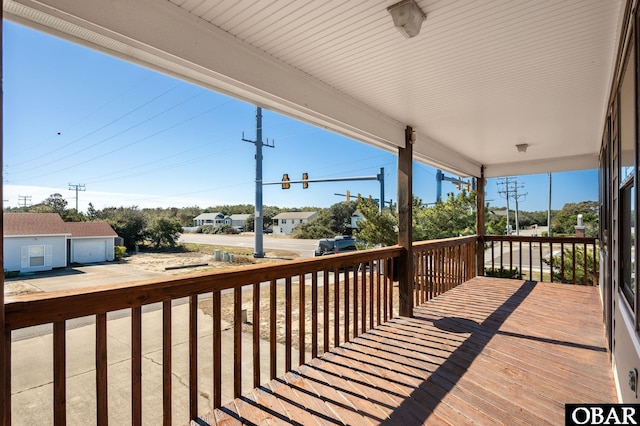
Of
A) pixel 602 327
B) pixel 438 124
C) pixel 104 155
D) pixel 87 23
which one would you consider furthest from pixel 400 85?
pixel 104 155

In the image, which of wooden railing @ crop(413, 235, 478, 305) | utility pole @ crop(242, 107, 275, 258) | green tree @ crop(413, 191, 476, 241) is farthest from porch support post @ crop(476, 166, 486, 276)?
utility pole @ crop(242, 107, 275, 258)

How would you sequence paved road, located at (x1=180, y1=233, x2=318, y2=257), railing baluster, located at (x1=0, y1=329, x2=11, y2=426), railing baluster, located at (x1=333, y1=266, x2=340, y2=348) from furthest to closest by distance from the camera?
paved road, located at (x1=180, y1=233, x2=318, y2=257)
railing baluster, located at (x1=333, y1=266, x2=340, y2=348)
railing baluster, located at (x1=0, y1=329, x2=11, y2=426)

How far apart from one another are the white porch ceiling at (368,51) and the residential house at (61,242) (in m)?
2.42

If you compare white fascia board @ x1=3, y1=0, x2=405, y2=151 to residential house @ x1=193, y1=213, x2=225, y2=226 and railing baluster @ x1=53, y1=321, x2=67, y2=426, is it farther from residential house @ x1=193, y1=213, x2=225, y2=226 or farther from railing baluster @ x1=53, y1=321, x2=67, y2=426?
residential house @ x1=193, y1=213, x2=225, y2=226

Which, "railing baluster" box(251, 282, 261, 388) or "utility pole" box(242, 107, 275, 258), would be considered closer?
"railing baluster" box(251, 282, 261, 388)

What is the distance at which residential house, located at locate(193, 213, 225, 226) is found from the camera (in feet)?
35.1

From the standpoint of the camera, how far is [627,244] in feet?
5.55

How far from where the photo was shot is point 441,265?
15.4ft

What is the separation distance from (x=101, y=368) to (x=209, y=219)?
35.2 feet

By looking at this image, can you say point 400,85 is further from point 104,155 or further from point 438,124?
point 104,155

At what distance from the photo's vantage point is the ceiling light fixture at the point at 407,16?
1.65m

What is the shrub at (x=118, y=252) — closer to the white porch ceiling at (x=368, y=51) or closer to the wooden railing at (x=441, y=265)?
the white porch ceiling at (x=368, y=51)

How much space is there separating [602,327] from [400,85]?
10.4 feet

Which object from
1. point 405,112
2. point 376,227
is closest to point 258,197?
point 376,227
